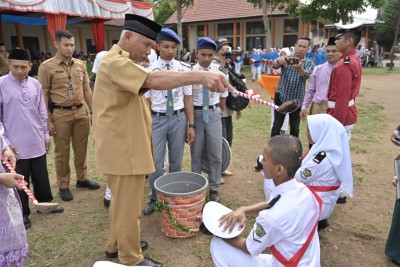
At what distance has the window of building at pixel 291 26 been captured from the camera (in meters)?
26.3

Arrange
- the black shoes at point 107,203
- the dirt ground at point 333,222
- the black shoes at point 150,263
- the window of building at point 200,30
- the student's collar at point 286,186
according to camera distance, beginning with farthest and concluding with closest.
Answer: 1. the window of building at point 200,30
2. the black shoes at point 107,203
3. the dirt ground at point 333,222
4. the black shoes at point 150,263
5. the student's collar at point 286,186

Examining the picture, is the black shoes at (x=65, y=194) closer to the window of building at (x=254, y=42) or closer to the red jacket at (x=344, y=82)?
the red jacket at (x=344, y=82)

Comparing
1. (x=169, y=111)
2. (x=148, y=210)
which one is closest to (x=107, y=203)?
(x=148, y=210)

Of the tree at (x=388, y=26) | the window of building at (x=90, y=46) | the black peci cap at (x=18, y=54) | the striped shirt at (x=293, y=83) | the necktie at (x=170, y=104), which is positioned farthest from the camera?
the tree at (x=388, y=26)

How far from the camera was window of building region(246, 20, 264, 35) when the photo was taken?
27.3m

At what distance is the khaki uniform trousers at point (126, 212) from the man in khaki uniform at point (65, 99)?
186 centimetres

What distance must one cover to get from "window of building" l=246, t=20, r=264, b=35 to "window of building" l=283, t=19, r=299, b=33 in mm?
1981

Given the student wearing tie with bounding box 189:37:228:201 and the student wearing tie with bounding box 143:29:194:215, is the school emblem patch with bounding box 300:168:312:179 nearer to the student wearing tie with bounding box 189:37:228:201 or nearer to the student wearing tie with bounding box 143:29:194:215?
the student wearing tie with bounding box 189:37:228:201

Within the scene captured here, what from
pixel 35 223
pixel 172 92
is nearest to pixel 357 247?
pixel 172 92

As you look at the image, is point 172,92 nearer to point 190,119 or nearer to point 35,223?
point 190,119

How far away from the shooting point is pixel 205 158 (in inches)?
164

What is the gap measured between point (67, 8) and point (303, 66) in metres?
9.85

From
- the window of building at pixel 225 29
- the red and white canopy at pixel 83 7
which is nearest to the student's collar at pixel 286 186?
the red and white canopy at pixel 83 7

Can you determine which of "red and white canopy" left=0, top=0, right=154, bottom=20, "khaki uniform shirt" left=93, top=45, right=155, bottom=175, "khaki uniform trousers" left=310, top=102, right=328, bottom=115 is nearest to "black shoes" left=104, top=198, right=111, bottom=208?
"khaki uniform shirt" left=93, top=45, right=155, bottom=175
